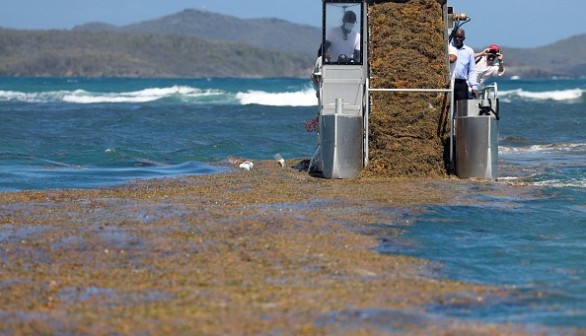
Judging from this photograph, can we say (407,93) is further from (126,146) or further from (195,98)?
(195,98)

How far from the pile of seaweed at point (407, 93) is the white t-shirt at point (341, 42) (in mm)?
240

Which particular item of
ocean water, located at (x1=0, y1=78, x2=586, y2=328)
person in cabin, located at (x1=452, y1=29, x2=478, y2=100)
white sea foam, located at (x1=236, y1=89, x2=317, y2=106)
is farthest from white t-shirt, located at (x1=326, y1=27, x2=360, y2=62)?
white sea foam, located at (x1=236, y1=89, x2=317, y2=106)

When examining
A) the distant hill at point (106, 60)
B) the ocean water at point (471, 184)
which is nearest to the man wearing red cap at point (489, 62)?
the ocean water at point (471, 184)

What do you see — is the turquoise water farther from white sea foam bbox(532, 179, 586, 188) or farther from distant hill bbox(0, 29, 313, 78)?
distant hill bbox(0, 29, 313, 78)

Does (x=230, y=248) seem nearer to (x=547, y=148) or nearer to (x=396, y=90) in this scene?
(x=396, y=90)

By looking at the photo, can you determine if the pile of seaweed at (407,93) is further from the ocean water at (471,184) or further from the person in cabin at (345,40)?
the ocean water at (471,184)

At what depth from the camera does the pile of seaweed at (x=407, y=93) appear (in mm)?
14469

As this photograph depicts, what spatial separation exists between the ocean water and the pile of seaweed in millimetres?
1211

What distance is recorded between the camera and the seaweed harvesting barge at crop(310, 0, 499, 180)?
14336mm

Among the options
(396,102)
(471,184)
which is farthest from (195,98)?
(471,184)

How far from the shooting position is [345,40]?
14.9 metres

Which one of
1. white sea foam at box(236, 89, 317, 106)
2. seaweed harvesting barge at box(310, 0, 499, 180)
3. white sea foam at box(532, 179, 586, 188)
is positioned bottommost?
white sea foam at box(236, 89, 317, 106)

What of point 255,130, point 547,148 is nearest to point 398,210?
point 547,148

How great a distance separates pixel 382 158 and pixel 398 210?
3.39m
